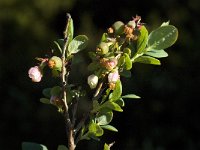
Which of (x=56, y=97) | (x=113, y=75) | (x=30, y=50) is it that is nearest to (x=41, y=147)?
(x=56, y=97)

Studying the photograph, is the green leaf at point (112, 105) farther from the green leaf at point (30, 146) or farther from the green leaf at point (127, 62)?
the green leaf at point (30, 146)

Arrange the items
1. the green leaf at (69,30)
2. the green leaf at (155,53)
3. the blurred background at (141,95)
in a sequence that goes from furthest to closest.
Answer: the blurred background at (141,95) → the green leaf at (155,53) → the green leaf at (69,30)

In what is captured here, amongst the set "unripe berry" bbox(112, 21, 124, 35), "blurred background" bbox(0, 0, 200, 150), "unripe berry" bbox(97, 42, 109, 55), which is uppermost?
"unripe berry" bbox(112, 21, 124, 35)

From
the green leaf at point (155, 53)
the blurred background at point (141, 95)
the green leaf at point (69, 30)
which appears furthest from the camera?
the blurred background at point (141, 95)

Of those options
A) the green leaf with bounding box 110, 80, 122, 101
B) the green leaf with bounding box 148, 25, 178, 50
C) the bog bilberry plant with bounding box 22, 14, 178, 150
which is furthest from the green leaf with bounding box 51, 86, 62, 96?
the green leaf with bounding box 148, 25, 178, 50

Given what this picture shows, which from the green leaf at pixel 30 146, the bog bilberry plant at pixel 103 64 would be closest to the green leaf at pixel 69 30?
the bog bilberry plant at pixel 103 64

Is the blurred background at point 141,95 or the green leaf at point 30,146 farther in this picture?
the blurred background at point 141,95

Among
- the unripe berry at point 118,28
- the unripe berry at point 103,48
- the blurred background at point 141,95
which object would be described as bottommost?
the blurred background at point 141,95

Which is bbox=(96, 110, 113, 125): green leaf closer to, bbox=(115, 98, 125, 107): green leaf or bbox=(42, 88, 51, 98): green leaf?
bbox=(115, 98, 125, 107): green leaf
